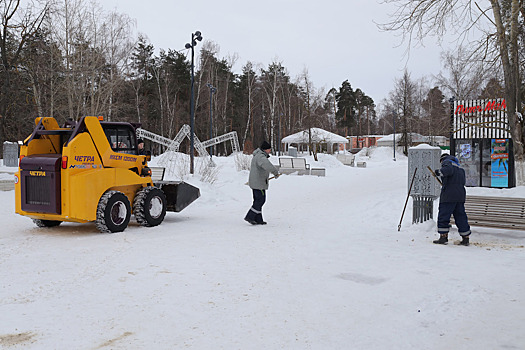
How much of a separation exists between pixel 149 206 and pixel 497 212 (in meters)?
6.79

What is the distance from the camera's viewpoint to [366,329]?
420 centimetres

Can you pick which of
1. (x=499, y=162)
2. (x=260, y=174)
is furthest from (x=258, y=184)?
(x=499, y=162)

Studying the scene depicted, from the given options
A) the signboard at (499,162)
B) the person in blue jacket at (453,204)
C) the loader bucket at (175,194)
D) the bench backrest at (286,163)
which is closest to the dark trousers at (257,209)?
the loader bucket at (175,194)

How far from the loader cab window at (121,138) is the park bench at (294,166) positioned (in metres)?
16.4

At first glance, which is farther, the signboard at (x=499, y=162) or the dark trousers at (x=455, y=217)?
the signboard at (x=499, y=162)

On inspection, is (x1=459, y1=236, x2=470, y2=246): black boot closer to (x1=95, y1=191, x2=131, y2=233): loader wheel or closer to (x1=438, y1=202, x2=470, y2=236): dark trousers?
(x1=438, y1=202, x2=470, y2=236): dark trousers

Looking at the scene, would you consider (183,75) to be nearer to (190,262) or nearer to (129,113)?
(129,113)

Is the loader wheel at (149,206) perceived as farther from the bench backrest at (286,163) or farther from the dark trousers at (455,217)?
the bench backrest at (286,163)

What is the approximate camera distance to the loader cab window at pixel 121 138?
31.9 ft

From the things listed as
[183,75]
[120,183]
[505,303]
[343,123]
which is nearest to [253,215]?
[120,183]

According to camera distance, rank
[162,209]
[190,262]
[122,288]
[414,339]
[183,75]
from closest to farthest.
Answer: [414,339], [122,288], [190,262], [162,209], [183,75]

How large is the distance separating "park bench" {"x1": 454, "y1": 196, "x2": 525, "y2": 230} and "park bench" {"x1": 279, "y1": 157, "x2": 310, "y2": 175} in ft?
55.9

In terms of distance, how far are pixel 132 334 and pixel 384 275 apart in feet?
11.0

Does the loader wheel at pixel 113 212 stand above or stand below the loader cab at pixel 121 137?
below
